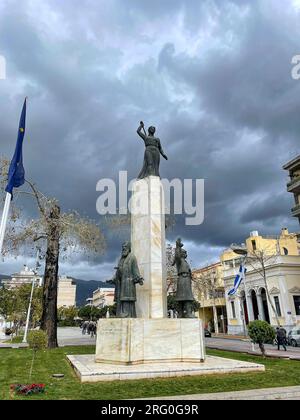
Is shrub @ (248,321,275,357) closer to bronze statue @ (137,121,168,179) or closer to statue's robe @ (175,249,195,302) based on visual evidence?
statue's robe @ (175,249,195,302)

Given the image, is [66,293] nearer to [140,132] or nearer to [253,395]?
[140,132]

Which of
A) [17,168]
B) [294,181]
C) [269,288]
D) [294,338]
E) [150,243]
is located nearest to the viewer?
[17,168]

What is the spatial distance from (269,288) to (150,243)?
107 feet

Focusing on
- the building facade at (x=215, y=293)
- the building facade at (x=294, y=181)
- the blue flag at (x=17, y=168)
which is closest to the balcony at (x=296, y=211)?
the building facade at (x=294, y=181)

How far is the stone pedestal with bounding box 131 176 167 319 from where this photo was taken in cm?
1158

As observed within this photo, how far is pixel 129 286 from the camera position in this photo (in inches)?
438

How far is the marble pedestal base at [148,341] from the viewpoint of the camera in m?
10.1

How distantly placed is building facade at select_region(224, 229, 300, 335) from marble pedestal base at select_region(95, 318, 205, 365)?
934 inches

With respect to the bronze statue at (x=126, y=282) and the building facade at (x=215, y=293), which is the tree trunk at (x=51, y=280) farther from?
the building facade at (x=215, y=293)

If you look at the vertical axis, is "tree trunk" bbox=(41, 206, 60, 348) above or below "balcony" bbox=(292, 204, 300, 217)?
below

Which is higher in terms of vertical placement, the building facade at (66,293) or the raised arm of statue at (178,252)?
the building facade at (66,293)

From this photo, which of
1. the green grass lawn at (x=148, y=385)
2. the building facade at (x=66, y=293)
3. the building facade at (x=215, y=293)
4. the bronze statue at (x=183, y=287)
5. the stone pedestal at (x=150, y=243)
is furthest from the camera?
the building facade at (x=66, y=293)

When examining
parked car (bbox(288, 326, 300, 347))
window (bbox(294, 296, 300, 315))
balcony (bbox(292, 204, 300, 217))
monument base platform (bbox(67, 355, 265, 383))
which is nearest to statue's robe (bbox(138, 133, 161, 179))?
monument base platform (bbox(67, 355, 265, 383))

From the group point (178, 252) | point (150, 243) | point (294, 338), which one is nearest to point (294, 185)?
point (294, 338)
